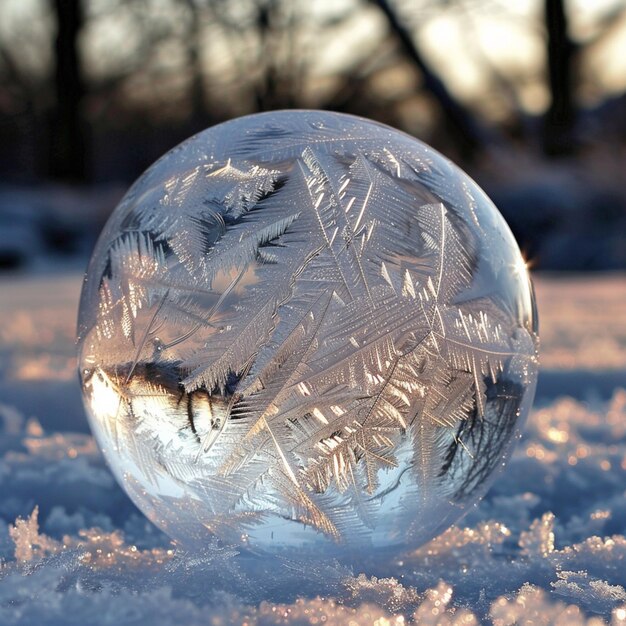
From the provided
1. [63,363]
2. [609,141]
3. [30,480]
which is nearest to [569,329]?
[63,363]

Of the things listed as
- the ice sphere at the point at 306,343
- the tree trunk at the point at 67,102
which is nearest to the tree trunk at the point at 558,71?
the tree trunk at the point at 67,102

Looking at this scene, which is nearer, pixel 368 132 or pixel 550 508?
pixel 368 132

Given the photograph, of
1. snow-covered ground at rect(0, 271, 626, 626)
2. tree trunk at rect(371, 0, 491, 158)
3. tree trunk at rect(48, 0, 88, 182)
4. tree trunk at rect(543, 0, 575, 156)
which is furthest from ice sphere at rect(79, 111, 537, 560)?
tree trunk at rect(48, 0, 88, 182)

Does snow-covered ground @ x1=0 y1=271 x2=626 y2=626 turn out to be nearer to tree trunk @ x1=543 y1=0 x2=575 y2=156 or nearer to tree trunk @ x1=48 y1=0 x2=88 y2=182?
tree trunk @ x1=543 y1=0 x2=575 y2=156

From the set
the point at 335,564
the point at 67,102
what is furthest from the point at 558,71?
the point at 335,564

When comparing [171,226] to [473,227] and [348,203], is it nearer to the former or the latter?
[348,203]

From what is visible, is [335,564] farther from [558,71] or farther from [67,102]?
[67,102]
